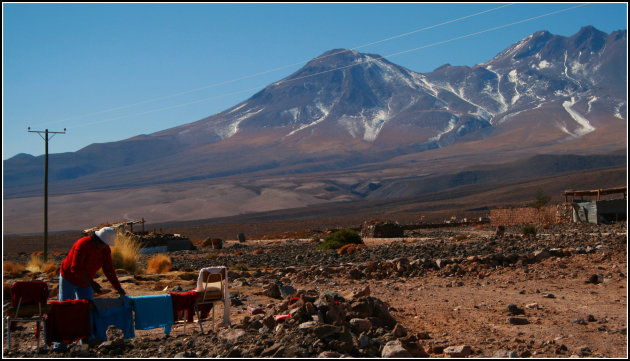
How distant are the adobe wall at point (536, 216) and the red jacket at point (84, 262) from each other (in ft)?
93.2

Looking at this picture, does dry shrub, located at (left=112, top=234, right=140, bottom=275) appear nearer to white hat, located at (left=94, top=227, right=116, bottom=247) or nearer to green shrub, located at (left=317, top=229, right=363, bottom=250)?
green shrub, located at (left=317, top=229, right=363, bottom=250)

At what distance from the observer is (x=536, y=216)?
35344mm

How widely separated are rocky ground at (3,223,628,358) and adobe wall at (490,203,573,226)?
1701 cm

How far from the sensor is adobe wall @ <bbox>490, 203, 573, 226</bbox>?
32.6 meters

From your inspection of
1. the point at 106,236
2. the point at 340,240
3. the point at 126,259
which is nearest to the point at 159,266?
the point at 126,259

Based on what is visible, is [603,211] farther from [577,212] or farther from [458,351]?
[458,351]

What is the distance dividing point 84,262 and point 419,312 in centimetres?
476

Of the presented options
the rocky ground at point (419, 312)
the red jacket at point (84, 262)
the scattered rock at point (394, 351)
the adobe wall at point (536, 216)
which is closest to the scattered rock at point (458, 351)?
the rocky ground at point (419, 312)

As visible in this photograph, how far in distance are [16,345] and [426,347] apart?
4.66 m

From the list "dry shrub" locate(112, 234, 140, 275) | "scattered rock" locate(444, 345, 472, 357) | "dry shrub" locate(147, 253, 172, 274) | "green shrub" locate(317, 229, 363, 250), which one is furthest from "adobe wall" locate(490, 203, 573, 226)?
"scattered rock" locate(444, 345, 472, 357)

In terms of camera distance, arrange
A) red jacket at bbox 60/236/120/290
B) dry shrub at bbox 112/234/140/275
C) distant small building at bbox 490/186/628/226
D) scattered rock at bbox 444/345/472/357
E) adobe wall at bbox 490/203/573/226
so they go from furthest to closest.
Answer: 1. adobe wall at bbox 490/203/573/226
2. distant small building at bbox 490/186/628/226
3. dry shrub at bbox 112/234/140/275
4. red jacket at bbox 60/236/120/290
5. scattered rock at bbox 444/345/472/357

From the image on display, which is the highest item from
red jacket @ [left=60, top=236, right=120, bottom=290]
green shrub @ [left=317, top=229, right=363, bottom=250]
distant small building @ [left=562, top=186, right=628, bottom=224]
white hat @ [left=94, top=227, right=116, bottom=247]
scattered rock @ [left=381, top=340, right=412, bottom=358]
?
white hat @ [left=94, top=227, right=116, bottom=247]

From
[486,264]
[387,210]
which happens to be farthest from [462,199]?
[486,264]

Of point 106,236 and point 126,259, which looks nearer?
point 106,236
